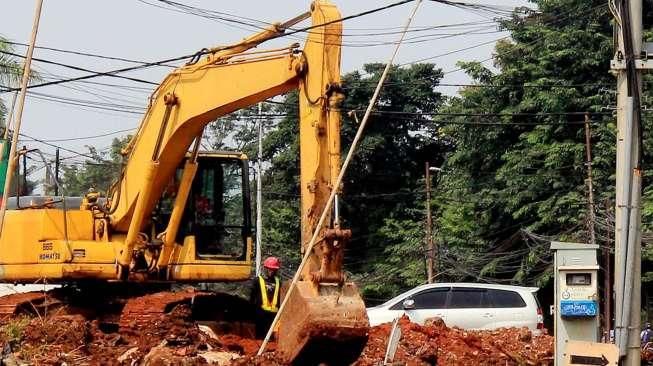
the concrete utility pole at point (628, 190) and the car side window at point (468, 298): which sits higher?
the concrete utility pole at point (628, 190)

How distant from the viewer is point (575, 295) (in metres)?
12.5

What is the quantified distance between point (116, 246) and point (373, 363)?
4168mm

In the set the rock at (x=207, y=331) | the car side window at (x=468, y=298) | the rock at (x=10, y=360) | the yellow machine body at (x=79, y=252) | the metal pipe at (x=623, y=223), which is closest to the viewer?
the rock at (x=10, y=360)

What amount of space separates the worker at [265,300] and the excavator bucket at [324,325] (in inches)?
131

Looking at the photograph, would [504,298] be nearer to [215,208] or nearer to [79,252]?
[215,208]

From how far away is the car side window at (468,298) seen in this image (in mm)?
24809

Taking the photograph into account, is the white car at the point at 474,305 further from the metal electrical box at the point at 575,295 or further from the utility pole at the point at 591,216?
the metal electrical box at the point at 575,295

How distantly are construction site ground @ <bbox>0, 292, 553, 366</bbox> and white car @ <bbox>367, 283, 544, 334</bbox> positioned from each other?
278 inches

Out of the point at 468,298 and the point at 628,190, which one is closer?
the point at 628,190

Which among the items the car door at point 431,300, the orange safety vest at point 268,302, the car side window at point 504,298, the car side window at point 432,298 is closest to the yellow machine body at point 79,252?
the orange safety vest at point 268,302

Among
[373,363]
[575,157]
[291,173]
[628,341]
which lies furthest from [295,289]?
[291,173]

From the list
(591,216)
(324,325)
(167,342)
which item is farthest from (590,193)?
(324,325)

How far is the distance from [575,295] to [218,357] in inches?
153

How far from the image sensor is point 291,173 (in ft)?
164
